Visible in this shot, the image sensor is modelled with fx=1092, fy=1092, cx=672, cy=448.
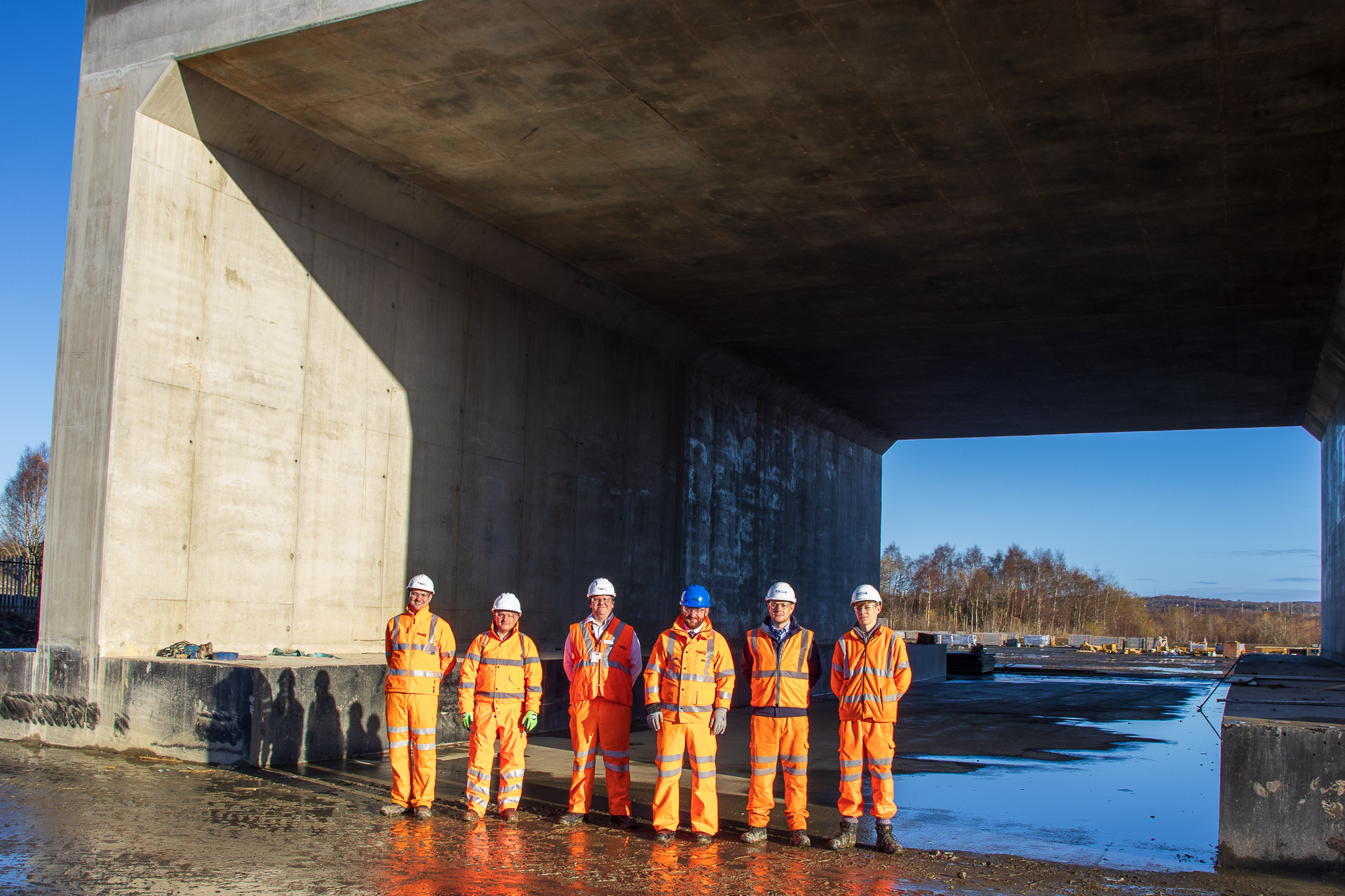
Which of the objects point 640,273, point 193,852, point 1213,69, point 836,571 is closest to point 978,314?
point 640,273

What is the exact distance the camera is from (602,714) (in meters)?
8.63

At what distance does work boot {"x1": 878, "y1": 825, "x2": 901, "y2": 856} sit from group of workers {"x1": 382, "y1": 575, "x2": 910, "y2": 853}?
0.01m

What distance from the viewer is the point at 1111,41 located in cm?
1066

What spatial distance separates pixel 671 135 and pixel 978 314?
30.9ft

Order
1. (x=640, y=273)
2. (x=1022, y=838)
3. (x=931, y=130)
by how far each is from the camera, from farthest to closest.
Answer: (x=640, y=273) < (x=931, y=130) < (x=1022, y=838)

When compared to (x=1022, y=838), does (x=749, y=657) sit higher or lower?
higher

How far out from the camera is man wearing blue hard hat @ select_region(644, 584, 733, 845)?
318 inches

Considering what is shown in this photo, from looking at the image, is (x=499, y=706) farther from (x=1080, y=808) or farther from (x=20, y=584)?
(x=20, y=584)

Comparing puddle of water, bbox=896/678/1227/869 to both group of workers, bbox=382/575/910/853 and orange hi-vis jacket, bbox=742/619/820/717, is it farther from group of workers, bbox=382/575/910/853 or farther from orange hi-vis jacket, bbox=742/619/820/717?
orange hi-vis jacket, bbox=742/619/820/717

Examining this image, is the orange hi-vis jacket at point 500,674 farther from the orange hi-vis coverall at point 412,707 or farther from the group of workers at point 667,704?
the orange hi-vis coverall at point 412,707

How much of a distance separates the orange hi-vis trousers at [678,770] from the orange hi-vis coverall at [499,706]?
1187mm

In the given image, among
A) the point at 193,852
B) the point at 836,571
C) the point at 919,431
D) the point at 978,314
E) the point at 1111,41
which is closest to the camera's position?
the point at 193,852

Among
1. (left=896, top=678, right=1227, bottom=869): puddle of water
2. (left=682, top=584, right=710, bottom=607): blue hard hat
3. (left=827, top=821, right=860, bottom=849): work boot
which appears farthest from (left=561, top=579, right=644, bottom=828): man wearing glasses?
Result: (left=896, top=678, right=1227, bottom=869): puddle of water

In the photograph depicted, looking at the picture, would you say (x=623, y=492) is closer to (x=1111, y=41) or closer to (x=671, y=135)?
(x=671, y=135)
